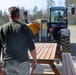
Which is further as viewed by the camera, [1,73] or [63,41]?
[63,41]

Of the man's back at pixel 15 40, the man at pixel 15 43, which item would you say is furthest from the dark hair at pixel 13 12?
the man's back at pixel 15 40

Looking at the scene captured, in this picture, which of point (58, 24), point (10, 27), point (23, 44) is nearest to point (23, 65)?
point (23, 44)

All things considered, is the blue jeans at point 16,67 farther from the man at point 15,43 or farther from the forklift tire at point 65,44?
the forklift tire at point 65,44

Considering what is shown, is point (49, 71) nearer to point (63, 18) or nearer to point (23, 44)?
point (23, 44)

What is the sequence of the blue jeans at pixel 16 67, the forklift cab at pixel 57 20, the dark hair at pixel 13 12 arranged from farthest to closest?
1. the forklift cab at pixel 57 20
2. the blue jeans at pixel 16 67
3. the dark hair at pixel 13 12

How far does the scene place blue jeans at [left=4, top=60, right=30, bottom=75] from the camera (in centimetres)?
429

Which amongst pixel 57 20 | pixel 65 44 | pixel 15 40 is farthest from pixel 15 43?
pixel 57 20

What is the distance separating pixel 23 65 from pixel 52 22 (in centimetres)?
1088

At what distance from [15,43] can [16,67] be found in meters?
0.37

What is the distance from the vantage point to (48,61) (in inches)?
228

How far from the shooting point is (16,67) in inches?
169

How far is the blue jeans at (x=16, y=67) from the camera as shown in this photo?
169 inches

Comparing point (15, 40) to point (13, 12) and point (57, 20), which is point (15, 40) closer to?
point (13, 12)

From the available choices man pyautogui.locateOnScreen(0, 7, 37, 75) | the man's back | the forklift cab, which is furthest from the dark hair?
the forklift cab
